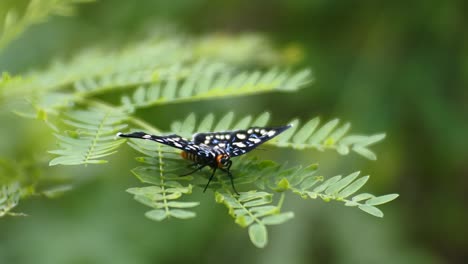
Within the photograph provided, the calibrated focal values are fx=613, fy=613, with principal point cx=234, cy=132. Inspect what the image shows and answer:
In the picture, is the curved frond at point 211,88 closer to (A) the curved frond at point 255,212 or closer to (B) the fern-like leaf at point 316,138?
(B) the fern-like leaf at point 316,138

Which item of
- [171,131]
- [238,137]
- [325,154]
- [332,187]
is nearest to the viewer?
[332,187]

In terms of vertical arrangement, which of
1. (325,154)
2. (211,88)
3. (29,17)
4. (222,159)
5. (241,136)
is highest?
(325,154)

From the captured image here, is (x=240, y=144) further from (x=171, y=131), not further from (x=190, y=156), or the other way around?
(x=171, y=131)

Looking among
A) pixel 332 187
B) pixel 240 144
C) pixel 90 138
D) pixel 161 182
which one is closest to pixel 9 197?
pixel 90 138

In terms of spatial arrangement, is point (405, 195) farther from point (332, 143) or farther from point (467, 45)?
point (332, 143)

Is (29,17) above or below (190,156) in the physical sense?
above

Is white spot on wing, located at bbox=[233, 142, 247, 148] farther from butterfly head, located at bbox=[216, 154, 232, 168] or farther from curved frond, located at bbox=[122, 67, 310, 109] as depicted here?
curved frond, located at bbox=[122, 67, 310, 109]

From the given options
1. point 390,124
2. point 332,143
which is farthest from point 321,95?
point 332,143
